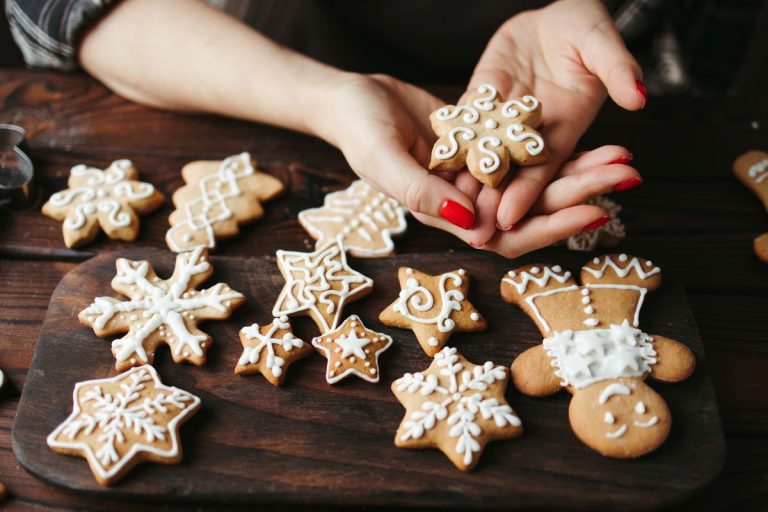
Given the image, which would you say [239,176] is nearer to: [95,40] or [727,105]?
[95,40]

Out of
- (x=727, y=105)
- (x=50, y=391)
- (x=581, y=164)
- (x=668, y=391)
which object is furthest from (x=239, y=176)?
(x=727, y=105)

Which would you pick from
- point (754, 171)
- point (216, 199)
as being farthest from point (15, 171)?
point (754, 171)

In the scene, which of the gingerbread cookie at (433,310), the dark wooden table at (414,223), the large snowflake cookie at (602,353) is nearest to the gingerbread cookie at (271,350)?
the gingerbread cookie at (433,310)

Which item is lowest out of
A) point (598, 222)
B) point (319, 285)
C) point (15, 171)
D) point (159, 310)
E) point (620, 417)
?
point (15, 171)

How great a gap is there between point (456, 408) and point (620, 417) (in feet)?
0.88

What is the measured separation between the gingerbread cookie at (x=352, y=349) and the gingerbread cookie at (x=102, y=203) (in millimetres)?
569

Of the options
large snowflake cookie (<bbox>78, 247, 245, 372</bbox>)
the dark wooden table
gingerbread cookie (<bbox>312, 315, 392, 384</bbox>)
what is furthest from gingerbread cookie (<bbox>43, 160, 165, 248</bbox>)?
gingerbread cookie (<bbox>312, 315, 392, 384</bbox>)

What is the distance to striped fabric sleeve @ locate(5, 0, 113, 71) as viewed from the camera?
1.75 m

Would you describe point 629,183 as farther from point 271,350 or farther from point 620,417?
point 271,350

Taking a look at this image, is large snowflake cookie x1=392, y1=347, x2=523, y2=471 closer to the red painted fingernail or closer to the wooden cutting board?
the wooden cutting board

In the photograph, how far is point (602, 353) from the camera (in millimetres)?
1236

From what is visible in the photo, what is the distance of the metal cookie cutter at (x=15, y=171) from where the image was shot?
1604mm

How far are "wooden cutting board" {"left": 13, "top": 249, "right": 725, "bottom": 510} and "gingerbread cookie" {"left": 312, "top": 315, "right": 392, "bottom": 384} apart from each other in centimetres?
2

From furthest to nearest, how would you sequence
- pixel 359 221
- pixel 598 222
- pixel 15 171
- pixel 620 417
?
1. pixel 15 171
2. pixel 359 221
3. pixel 598 222
4. pixel 620 417
